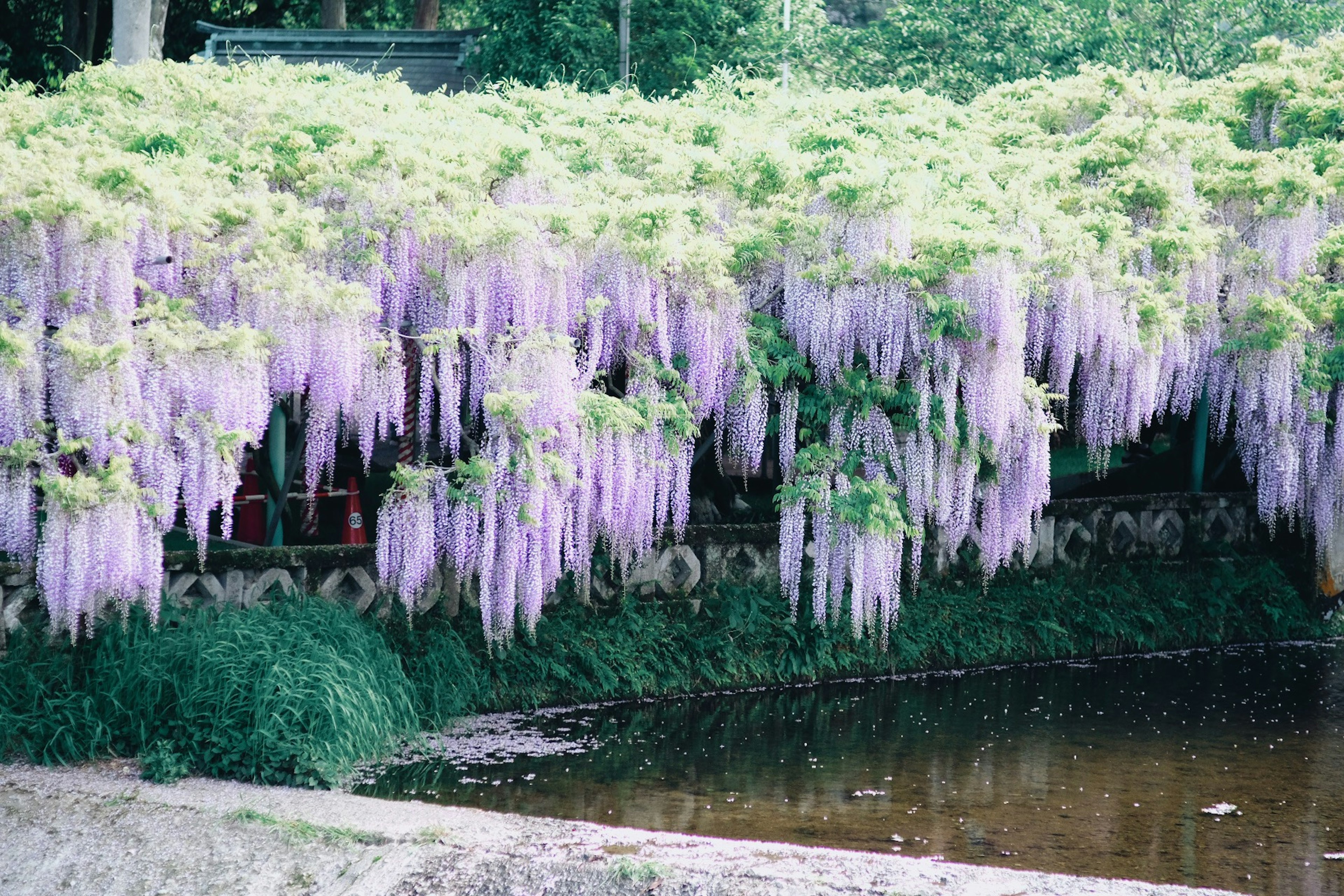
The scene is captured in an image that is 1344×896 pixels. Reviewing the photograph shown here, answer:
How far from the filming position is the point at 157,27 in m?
18.3

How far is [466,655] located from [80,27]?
17.2 metres

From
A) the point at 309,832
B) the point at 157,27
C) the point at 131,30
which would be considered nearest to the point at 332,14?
the point at 157,27

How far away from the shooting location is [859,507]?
455 inches

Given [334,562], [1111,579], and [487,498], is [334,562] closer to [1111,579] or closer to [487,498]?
[487,498]

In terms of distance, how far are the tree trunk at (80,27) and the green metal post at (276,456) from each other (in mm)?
12905

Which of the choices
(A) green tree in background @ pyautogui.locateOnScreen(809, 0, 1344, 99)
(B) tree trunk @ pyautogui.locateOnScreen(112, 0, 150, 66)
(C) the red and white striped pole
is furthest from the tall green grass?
(B) tree trunk @ pyautogui.locateOnScreen(112, 0, 150, 66)

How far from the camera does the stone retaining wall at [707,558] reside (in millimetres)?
10180

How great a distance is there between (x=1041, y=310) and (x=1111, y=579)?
3.86 meters

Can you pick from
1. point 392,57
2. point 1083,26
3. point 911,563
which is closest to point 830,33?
point 1083,26

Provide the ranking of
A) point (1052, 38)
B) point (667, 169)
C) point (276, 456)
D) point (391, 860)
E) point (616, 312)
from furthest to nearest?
point (1052, 38) < point (276, 456) < point (667, 169) < point (616, 312) < point (391, 860)

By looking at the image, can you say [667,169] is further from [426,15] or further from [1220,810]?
[426,15]

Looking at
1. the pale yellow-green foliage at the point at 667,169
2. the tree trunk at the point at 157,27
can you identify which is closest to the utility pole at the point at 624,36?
the pale yellow-green foliage at the point at 667,169

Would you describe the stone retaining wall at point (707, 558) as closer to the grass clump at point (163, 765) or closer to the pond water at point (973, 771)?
the pond water at point (973, 771)

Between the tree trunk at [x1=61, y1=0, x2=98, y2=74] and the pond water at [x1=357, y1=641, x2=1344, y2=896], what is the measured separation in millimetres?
17251
